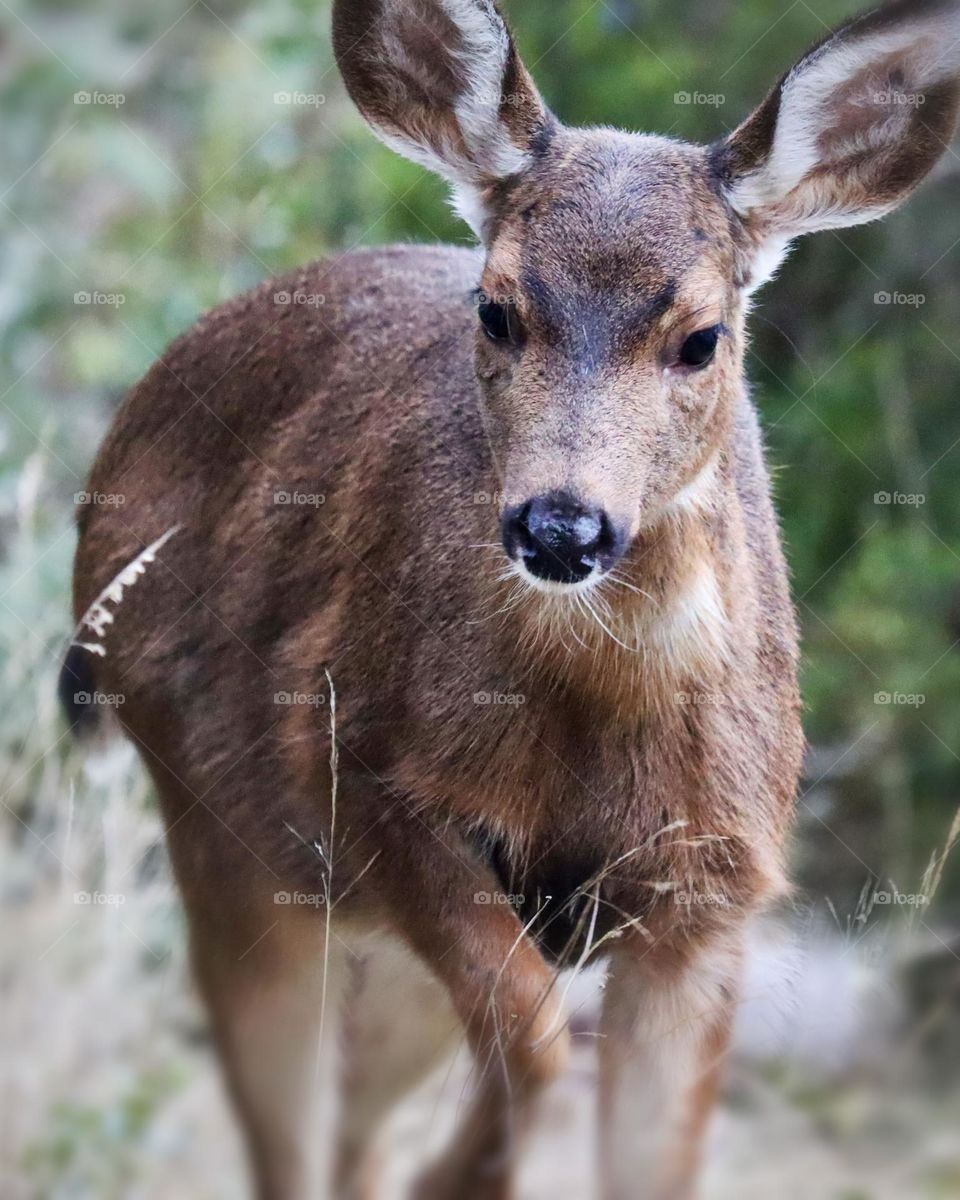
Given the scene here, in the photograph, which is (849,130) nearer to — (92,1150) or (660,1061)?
(660,1061)

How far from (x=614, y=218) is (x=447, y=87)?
33.6 inches

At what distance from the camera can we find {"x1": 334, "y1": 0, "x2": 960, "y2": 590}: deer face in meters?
4.19

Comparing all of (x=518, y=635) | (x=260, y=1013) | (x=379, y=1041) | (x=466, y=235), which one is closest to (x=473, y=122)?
(x=518, y=635)

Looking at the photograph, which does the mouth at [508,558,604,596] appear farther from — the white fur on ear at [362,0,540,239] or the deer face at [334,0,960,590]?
the white fur on ear at [362,0,540,239]

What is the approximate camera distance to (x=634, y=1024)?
5.01 m

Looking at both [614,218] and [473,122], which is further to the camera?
[473,122]

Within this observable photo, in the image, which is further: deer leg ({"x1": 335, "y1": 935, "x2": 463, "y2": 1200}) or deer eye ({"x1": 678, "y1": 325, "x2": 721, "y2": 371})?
deer leg ({"x1": 335, "y1": 935, "x2": 463, "y2": 1200})

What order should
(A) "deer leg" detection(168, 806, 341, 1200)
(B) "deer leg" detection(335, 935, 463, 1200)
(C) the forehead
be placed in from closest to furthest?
(C) the forehead < (B) "deer leg" detection(335, 935, 463, 1200) < (A) "deer leg" detection(168, 806, 341, 1200)

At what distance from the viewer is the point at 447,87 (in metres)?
4.93

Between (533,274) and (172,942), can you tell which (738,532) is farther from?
(172,942)

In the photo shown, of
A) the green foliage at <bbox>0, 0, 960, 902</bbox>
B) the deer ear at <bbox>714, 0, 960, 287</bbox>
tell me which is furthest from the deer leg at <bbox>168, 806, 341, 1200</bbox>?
the deer ear at <bbox>714, 0, 960, 287</bbox>

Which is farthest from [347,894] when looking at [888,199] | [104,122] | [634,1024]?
[104,122]

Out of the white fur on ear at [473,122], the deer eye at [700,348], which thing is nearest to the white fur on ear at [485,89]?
the white fur on ear at [473,122]

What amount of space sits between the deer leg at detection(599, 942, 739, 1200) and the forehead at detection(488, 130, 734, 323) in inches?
74.5
